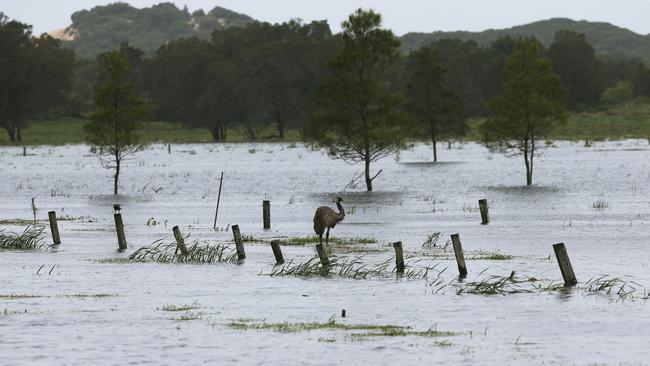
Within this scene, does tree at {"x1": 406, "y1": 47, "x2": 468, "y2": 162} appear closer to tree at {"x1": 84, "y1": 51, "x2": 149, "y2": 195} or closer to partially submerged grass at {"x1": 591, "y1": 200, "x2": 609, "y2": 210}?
tree at {"x1": 84, "y1": 51, "x2": 149, "y2": 195}

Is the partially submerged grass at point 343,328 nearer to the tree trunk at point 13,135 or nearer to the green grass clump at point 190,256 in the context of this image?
the green grass clump at point 190,256

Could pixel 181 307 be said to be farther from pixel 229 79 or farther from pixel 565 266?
pixel 229 79

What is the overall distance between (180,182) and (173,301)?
50.2 meters

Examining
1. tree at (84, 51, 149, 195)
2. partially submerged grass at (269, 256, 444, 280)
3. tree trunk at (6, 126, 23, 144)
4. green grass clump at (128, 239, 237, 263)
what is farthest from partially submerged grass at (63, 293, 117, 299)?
tree trunk at (6, 126, 23, 144)

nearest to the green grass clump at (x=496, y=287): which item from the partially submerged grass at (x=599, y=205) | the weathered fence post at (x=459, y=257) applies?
the weathered fence post at (x=459, y=257)

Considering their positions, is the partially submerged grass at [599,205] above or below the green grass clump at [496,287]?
below

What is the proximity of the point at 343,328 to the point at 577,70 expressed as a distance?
521ft

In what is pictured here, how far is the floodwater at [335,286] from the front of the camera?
64.6ft

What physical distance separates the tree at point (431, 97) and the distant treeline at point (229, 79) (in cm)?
3741

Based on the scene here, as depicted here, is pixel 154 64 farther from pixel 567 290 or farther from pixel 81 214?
pixel 567 290

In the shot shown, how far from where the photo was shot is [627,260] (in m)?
31.8

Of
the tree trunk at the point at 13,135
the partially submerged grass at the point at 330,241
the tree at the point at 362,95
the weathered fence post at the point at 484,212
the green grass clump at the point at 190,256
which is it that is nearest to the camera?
the green grass clump at the point at 190,256

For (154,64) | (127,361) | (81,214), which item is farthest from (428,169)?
(154,64)

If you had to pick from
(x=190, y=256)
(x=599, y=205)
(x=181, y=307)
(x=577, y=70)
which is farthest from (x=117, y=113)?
(x=577, y=70)
